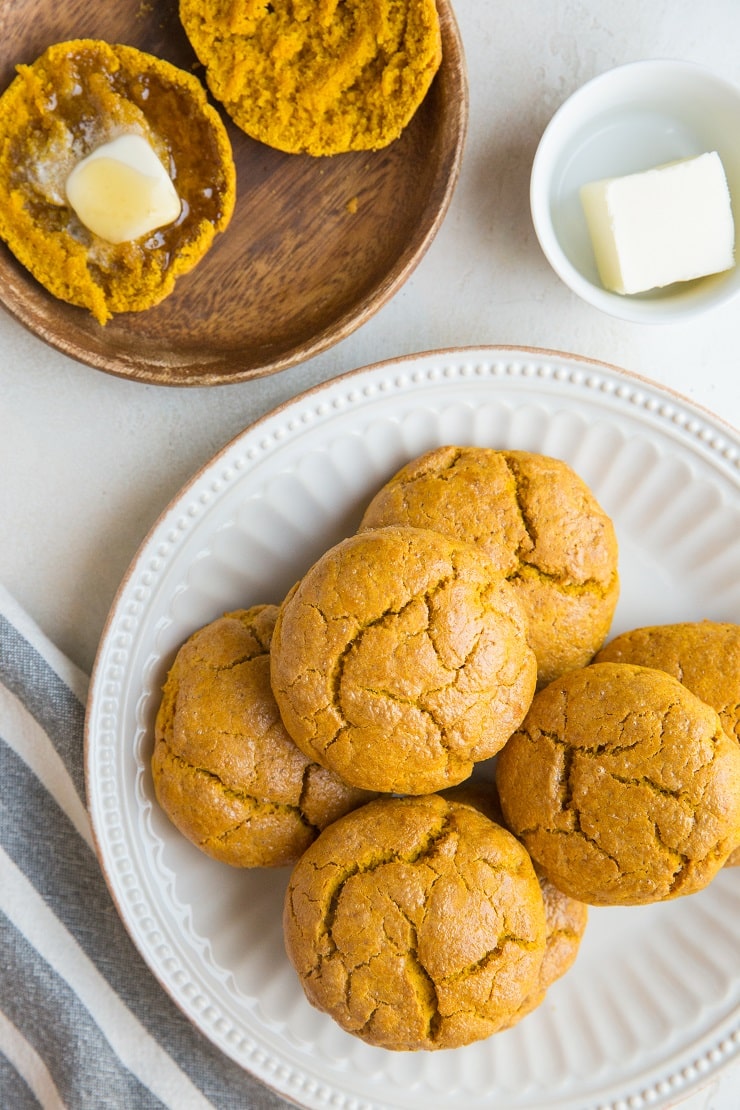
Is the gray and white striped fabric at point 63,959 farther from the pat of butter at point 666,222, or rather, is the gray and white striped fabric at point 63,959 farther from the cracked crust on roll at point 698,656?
the pat of butter at point 666,222

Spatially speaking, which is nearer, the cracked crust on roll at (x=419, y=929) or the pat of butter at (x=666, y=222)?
the cracked crust on roll at (x=419, y=929)

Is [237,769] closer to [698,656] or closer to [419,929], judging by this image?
[419,929]

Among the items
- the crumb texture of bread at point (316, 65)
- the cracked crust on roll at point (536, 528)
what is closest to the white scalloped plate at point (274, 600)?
the cracked crust on roll at point (536, 528)

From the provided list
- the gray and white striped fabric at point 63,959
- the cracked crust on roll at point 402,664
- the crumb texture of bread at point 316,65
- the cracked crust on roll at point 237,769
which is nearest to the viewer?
the cracked crust on roll at point 402,664

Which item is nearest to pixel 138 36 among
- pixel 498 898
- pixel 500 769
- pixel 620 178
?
pixel 620 178

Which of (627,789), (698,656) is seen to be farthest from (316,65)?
(627,789)

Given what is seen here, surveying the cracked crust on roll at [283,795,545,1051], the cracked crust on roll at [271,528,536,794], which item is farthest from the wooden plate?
the cracked crust on roll at [283,795,545,1051]

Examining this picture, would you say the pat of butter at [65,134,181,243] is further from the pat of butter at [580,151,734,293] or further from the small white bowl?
the pat of butter at [580,151,734,293]

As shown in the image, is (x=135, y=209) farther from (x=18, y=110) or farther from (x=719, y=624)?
(x=719, y=624)
